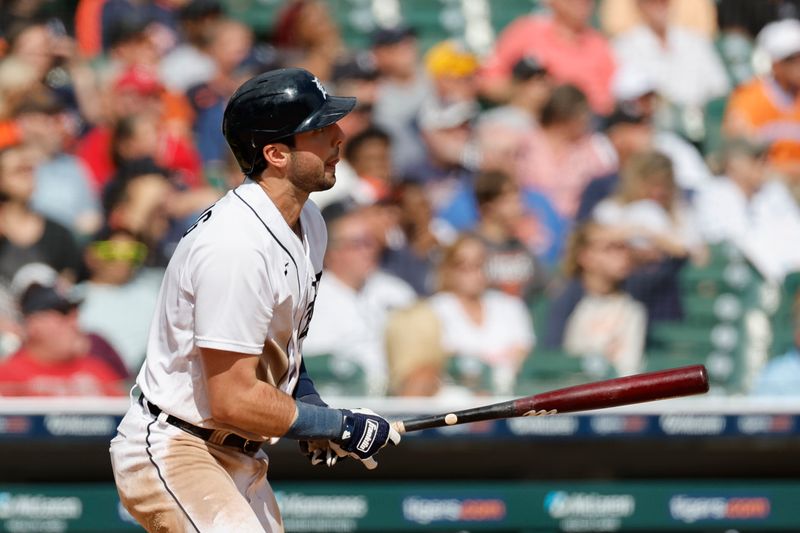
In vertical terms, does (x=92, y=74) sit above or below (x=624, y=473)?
above

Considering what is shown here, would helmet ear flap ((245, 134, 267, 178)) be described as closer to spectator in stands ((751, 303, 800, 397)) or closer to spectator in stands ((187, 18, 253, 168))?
spectator in stands ((187, 18, 253, 168))

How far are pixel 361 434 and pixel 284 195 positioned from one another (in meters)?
0.63

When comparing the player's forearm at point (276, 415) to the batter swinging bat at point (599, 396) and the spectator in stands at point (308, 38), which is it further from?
the spectator in stands at point (308, 38)

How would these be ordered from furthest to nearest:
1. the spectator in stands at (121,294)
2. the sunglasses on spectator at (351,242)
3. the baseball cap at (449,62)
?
the baseball cap at (449,62) → the sunglasses on spectator at (351,242) → the spectator in stands at (121,294)

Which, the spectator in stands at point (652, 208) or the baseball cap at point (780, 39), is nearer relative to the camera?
the spectator in stands at point (652, 208)

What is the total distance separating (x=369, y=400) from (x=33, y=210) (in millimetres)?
1815

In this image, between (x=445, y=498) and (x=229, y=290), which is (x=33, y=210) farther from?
(x=229, y=290)

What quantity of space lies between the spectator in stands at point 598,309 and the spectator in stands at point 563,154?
448 mm

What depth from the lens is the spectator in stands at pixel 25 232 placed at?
5941 mm

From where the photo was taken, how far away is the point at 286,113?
3.21 m

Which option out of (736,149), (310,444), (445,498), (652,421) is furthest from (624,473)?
(310,444)

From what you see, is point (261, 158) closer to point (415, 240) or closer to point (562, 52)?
point (415, 240)

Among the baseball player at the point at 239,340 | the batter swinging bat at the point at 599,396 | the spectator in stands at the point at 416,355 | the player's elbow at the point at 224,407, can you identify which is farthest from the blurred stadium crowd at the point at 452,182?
the player's elbow at the point at 224,407

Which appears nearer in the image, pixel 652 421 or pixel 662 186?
pixel 652 421
